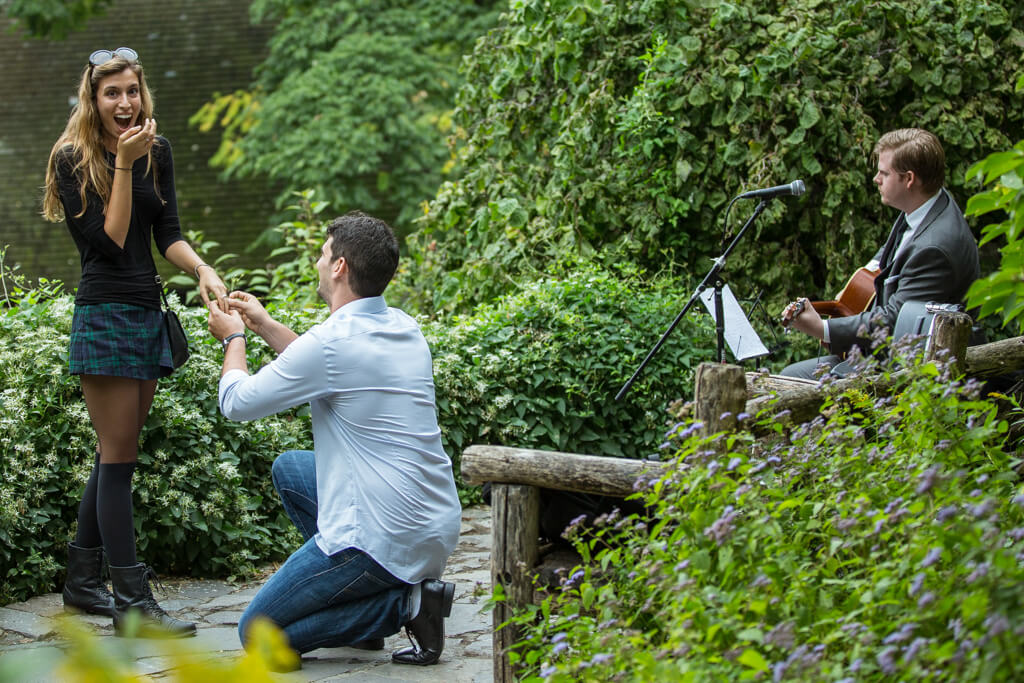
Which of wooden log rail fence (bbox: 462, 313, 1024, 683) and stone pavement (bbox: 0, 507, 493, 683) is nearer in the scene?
wooden log rail fence (bbox: 462, 313, 1024, 683)

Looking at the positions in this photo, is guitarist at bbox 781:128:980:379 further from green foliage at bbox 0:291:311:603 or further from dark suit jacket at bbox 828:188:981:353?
green foliage at bbox 0:291:311:603

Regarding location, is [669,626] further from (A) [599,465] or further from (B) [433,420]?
(B) [433,420]

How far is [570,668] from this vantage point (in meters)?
2.46

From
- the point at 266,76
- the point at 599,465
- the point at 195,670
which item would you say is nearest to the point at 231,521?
the point at 599,465

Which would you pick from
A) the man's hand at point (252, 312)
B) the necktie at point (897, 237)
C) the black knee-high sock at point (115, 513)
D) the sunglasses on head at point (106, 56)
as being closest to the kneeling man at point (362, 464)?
the man's hand at point (252, 312)

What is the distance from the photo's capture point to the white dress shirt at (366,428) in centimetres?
331

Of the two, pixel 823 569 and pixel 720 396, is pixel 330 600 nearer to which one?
pixel 720 396

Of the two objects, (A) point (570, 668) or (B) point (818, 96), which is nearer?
(A) point (570, 668)

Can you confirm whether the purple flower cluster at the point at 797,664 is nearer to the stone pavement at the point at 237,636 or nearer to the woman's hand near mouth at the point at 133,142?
the stone pavement at the point at 237,636

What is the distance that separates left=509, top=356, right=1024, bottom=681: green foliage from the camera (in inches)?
77.5

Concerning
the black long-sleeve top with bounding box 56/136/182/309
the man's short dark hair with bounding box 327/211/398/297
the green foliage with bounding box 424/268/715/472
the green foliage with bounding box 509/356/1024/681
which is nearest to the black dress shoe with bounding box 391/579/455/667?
the green foliage with bounding box 509/356/1024/681

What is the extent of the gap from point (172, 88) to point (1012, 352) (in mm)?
13025

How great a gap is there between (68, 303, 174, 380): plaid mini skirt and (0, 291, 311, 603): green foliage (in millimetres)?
796

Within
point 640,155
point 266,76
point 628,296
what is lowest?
point 628,296
